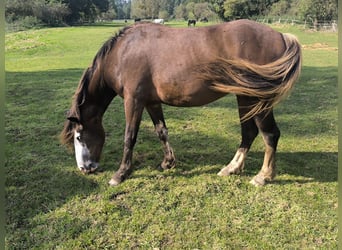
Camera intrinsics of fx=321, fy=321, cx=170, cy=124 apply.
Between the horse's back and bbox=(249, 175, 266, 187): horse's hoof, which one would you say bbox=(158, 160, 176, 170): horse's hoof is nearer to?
the horse's back

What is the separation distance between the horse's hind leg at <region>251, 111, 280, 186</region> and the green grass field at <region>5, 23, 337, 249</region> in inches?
4.0

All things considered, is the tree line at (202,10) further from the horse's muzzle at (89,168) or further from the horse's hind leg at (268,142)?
the horse's muzzle at (89,168)

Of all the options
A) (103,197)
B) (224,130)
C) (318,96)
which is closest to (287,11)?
(318,96)

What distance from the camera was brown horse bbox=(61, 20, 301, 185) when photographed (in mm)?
3262

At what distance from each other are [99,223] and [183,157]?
167 cm

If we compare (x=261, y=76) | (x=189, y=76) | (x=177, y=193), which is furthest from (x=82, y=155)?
(x=261, y=76)

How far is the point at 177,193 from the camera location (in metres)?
3.45

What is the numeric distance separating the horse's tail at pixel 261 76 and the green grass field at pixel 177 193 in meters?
1.03

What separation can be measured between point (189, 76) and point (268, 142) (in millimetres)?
1132

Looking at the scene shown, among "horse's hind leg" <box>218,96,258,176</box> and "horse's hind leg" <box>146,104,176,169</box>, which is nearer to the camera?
"horse's hind leg" <box>218,96,258,176</box>

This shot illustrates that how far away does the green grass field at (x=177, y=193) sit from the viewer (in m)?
2.79

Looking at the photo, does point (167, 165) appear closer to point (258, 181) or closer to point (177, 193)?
point (177, 193)

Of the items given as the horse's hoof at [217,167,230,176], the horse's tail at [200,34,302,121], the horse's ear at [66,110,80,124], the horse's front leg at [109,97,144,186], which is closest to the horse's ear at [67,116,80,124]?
the horse's ear at [66,110,80,124]

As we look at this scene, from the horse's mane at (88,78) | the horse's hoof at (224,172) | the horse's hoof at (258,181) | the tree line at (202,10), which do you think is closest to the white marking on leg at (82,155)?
the horse's mane at (88,78)
